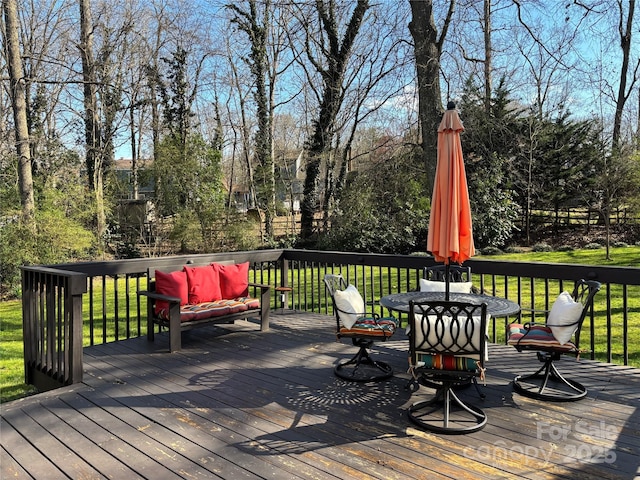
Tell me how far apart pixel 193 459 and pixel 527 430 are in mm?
Result: 1938

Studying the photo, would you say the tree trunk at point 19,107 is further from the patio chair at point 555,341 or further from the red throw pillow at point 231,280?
the patio chair at point 555,341

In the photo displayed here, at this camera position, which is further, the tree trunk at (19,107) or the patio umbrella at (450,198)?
the tree trunk at (19,107)

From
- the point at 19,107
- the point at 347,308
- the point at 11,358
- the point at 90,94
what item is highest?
the point at 90,94

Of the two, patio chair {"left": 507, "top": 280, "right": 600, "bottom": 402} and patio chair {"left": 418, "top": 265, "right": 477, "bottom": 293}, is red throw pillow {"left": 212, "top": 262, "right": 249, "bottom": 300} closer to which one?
patio chair {"left": 418, "top": 265, "right": 477, "bottom": 293}

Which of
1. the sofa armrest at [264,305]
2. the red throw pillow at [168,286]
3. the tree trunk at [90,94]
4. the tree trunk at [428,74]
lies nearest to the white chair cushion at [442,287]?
the sofa armrest at [264,305]

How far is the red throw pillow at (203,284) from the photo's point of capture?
500 cm

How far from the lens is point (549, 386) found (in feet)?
11.5

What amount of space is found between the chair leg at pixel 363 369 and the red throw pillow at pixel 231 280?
186 cm

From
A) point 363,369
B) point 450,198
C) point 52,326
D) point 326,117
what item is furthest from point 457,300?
point 326,117

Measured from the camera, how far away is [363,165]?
13695 millimetres

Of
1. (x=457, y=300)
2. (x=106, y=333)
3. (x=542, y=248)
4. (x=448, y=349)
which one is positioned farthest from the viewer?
(x=542, y=248)

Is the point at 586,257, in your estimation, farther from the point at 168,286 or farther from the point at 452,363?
the point at 168,286

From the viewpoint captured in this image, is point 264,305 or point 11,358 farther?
point 11,358

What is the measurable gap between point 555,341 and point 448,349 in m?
0.96
